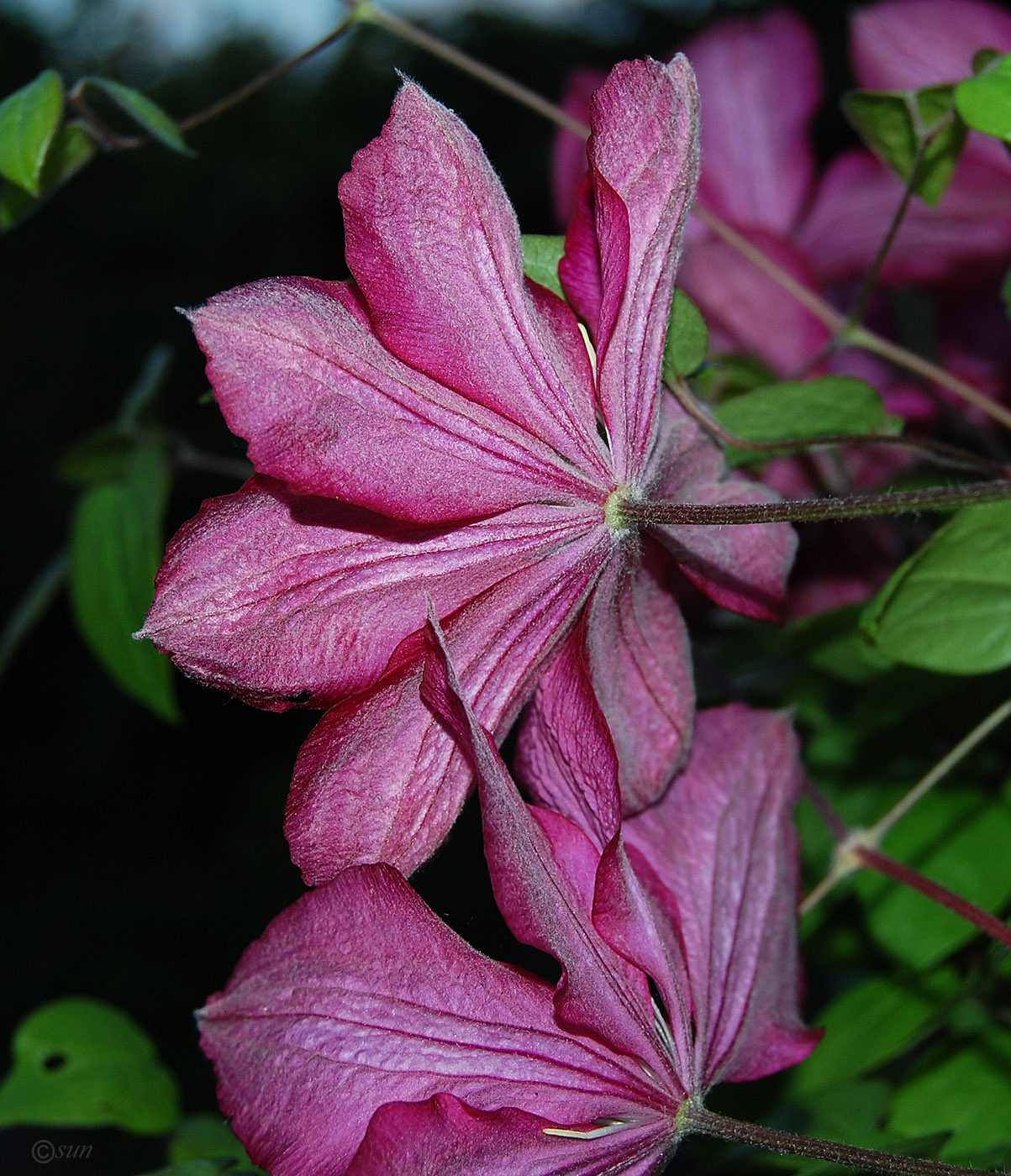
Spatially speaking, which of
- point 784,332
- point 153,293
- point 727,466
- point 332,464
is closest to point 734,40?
point 784,332

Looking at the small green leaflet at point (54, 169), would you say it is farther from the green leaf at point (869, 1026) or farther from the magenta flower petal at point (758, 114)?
the green leaf at point (869, 1026)

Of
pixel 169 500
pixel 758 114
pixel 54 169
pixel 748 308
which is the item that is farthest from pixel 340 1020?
pixel 169 500

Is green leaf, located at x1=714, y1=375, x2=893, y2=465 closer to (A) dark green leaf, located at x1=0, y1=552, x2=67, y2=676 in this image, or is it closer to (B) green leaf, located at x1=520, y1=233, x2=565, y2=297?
(B) green leaf, located at x1=520, y1=233, x2=565, y2=297

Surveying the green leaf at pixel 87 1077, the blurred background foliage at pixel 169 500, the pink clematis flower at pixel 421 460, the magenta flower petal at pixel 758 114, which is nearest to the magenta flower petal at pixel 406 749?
the pink clematis flower at pixel 421 460

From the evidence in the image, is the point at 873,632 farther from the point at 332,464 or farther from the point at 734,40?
the point at 734,40

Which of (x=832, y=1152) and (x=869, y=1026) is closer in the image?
(x=832, y=1152)

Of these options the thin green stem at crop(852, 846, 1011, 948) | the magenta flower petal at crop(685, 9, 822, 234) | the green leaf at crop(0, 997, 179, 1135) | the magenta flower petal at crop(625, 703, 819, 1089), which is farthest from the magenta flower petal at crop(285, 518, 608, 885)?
the magenta flower petal at crop(685, 9, 822, 234)

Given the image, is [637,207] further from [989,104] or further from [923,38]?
[923,38]

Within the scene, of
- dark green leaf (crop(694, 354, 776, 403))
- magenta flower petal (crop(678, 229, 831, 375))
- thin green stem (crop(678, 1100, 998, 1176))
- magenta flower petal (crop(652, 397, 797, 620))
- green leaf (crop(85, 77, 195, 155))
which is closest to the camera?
thin green stem (crop(678, 1100, 998, 1176))
